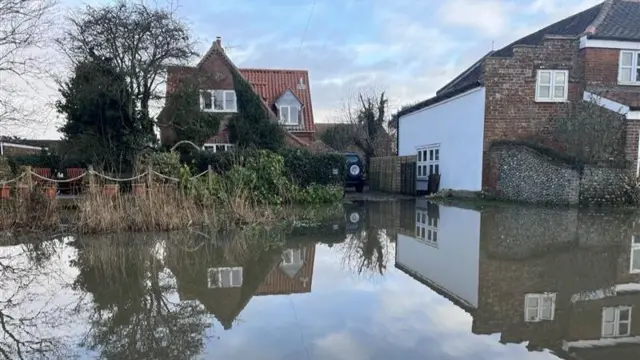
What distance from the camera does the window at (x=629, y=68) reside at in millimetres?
16484

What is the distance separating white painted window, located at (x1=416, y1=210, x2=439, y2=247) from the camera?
8.73m

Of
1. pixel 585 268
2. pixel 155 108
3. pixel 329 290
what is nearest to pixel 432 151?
pixel 155 108

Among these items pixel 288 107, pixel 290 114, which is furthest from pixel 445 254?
pixel 288 107

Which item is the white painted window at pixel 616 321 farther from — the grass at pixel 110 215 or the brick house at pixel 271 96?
the brick house at pixel 271 96

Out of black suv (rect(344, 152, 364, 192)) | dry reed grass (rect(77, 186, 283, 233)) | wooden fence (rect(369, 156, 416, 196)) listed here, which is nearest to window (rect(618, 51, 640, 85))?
wooden fence (rect(369, 156, 416, 196))

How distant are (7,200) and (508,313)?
1070cm

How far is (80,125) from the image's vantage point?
17.1 meters

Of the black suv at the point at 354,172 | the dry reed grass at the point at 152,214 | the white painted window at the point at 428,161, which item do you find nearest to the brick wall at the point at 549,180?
the white painted window at the point at 428,161

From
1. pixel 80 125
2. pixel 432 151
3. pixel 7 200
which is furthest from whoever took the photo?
pixel 432 151

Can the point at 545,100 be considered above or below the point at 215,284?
above

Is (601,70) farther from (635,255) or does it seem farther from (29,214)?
(29,214)

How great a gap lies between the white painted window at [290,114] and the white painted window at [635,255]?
2133 cm

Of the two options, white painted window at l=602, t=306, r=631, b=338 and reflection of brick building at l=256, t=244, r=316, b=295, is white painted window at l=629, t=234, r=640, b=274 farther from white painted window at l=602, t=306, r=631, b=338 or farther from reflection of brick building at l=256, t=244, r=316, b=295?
reflection of brick building at l=256, t=244, r=316, b=295

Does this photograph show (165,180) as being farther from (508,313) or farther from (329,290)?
(508,313)
